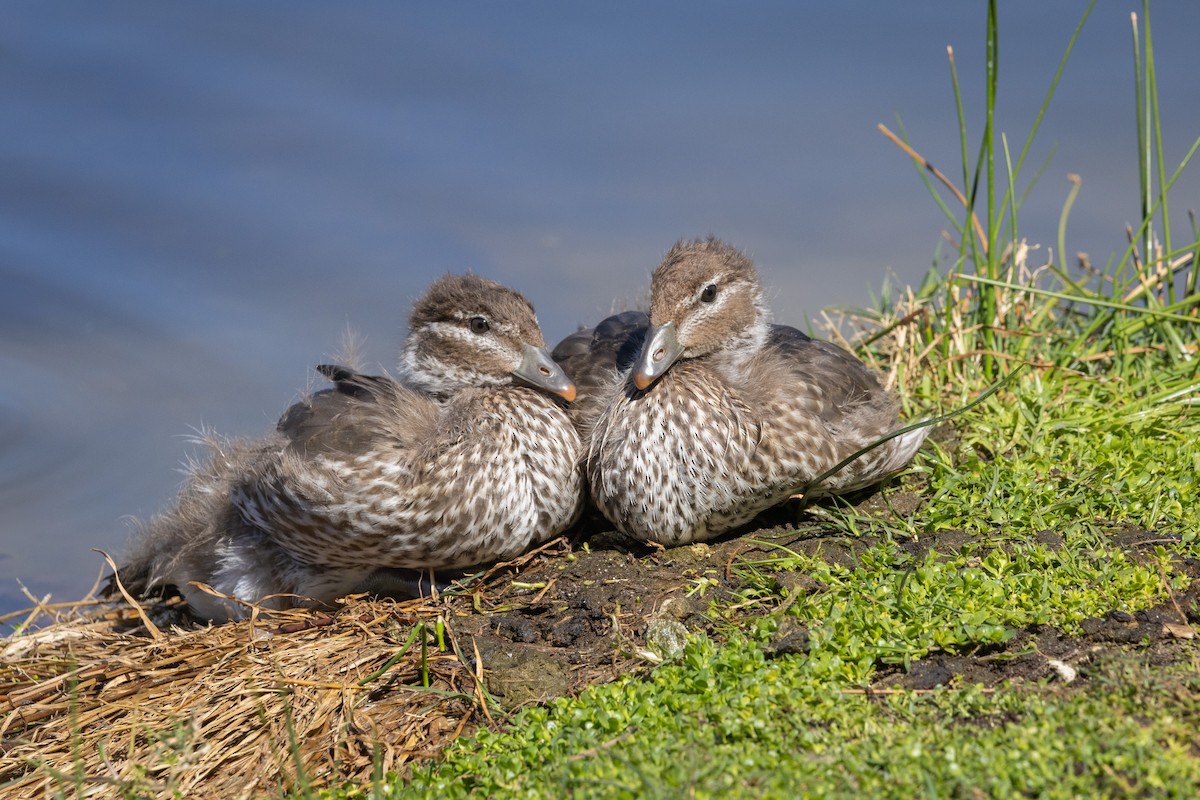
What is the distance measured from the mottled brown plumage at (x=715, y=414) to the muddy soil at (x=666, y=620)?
7.3 inches

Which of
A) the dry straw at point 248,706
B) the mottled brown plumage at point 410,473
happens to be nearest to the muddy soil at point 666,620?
the dry straw at point 248,706

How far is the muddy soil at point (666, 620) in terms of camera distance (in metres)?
3.32

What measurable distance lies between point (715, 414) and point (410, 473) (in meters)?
1.38

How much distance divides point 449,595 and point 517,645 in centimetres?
67

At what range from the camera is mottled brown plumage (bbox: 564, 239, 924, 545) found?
4.39 meters

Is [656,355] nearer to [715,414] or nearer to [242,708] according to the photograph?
[715,414]

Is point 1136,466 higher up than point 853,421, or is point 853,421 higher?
point 853,421

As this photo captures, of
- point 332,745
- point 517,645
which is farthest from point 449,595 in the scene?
point 332,745

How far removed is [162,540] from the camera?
5629mm

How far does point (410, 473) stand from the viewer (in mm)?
4441

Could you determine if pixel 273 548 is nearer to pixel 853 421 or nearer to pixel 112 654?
pixel 112 654

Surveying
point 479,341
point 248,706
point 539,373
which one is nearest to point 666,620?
point 539,373

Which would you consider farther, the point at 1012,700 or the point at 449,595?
the point at 449,595

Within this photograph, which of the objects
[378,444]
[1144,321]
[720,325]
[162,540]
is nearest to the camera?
[378,444]
